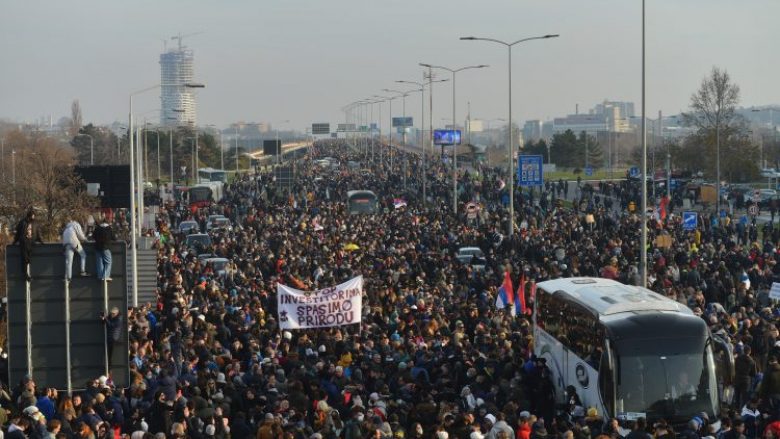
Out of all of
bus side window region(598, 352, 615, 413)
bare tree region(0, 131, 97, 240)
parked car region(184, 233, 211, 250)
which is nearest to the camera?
bus side window region(598, 352, 615, 413)

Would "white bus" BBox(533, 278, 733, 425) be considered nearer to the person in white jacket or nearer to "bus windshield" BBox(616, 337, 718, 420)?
"bus windshield" BBox(616, 337, 718, 420)

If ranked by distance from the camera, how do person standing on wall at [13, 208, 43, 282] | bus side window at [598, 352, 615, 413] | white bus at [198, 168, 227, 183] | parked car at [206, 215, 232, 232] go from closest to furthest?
person standing on wall at [13, 208, 43, 282] < bus side window at [598, 352, 615, 413] < parked car at [206, 215, 232, 232] < white bus at [198, 168, 227, 183]

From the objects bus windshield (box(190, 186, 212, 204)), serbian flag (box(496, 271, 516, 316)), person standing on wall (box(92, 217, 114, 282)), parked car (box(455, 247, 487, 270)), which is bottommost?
parked car (box(455, 247, 487, 270))

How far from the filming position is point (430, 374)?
1742cm

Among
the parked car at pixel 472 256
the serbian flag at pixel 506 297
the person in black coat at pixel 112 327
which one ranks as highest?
the person in black coat at pixel 112 327

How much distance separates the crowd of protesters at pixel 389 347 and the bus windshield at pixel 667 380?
0.41 meters

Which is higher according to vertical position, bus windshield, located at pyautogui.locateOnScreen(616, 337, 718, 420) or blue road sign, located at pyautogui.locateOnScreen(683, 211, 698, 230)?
blue road sign, located at pyautogui.locateOnScreen(683, 211, 698, 230)

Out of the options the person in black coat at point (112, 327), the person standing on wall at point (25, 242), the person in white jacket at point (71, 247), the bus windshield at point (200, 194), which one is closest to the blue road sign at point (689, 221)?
the person in black coat at point (112, 327)

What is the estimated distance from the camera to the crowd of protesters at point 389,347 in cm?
1389

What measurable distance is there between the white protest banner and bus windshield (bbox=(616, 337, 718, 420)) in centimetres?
641

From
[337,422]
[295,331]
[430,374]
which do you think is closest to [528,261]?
[295,331]

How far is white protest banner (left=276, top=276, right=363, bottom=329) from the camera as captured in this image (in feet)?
69.1

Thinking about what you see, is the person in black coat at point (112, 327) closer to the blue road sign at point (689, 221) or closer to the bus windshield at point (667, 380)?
the bus windshield at point (667, 380)

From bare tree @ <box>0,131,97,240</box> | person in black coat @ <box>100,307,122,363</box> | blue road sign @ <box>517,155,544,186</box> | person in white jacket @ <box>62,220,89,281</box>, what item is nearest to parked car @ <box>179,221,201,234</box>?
bare tree @ <box>0,131,97,240</box>
